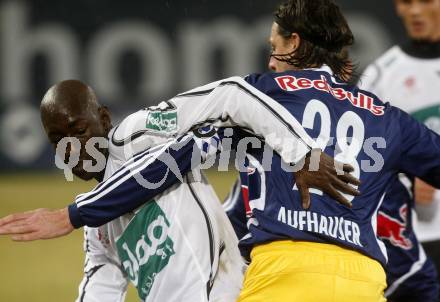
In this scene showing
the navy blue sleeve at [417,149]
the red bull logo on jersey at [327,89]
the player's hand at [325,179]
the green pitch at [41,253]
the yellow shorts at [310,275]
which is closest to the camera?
the yellow shorts at [310,275]

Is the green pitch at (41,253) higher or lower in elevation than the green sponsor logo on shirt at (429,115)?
lower

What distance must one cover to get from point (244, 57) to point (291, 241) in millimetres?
7421

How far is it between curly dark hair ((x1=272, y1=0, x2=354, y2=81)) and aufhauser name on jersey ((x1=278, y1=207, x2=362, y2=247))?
25.3 inches

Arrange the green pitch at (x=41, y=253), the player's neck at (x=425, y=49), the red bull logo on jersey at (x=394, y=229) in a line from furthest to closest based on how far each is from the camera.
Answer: the green pitch at (x=41, y=253) < the player's neck at (x=425, y=49) < the red bull logo on jersey at (x=394, y=229)

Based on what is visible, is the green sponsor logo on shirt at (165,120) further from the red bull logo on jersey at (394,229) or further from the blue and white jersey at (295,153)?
the red bull logo on jersey at (394,229)

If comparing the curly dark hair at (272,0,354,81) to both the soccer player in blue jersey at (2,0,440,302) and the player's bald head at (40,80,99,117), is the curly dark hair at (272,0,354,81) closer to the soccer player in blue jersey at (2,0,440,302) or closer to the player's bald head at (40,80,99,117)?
the soccer player in blue jersey at (2,0,440,302)

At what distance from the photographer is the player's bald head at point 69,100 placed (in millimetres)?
3752

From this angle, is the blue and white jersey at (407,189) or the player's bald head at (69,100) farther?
the blue and white jersey at (407,189)

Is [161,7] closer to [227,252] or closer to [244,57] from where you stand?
[244,57]

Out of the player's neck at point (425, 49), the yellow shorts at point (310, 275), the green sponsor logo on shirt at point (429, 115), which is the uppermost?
the yellow shorts at point (310, 275)

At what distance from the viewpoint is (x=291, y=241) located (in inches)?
138

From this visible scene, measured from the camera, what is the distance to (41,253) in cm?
889

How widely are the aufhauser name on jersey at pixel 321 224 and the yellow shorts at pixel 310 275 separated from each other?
1.8 inches

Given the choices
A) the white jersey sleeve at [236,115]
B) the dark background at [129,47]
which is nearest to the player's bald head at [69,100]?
the white jersey sleeve at [236,115]
